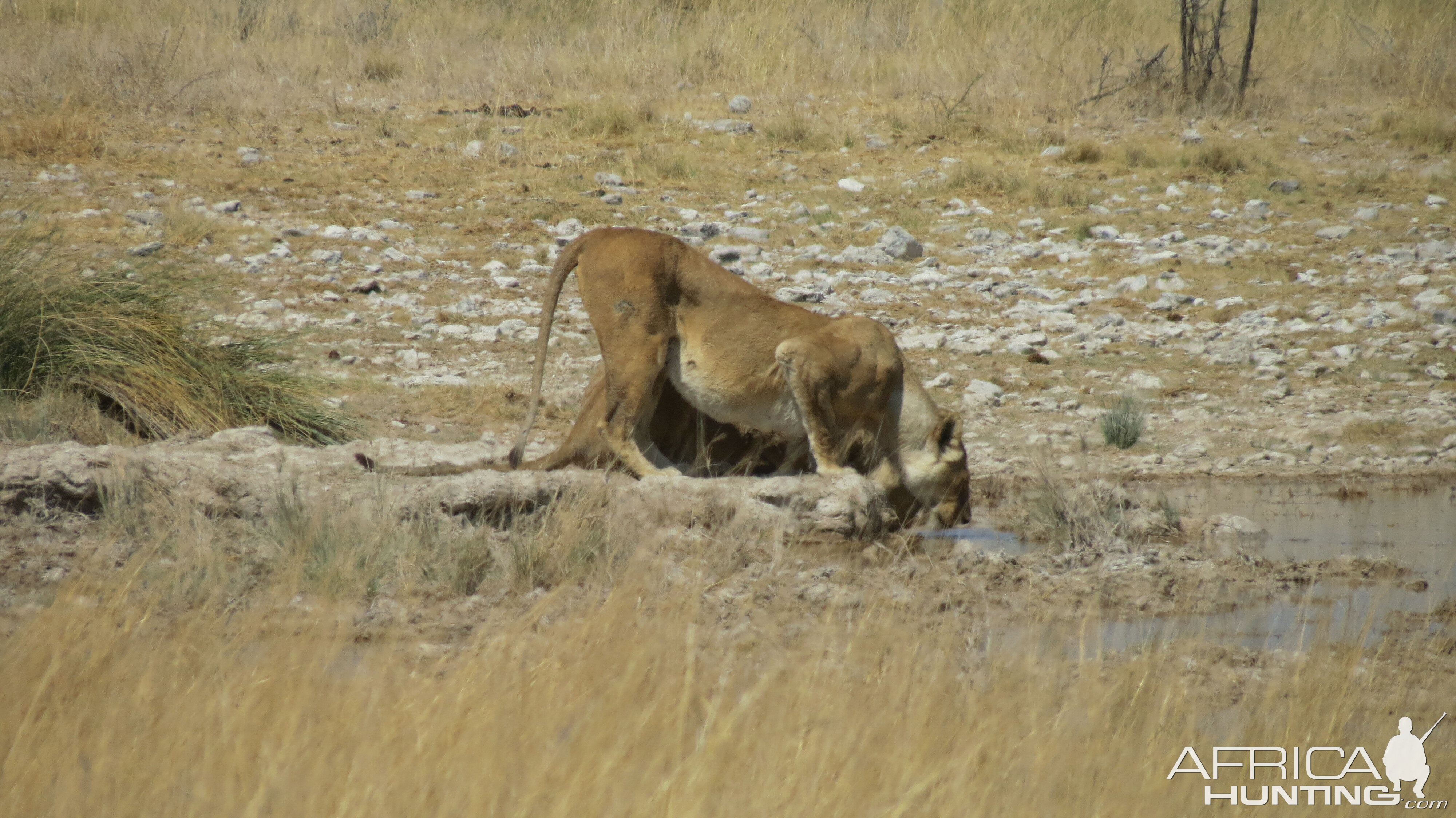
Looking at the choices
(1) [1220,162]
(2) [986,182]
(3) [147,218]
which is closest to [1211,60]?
(1) [1220,162]

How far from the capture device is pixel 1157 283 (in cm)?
1198

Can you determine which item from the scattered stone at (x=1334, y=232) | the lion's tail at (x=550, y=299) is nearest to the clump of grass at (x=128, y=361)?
the lion's tail at (x=550, y=299)

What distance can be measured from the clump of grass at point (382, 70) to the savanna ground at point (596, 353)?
5 centimetres

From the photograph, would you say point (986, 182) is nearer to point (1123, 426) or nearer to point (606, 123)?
point (606, 123)

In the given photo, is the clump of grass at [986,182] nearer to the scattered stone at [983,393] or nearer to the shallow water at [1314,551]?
the scattered stone at [983,393]

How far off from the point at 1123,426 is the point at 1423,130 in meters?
10.5

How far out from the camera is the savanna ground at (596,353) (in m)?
3.44

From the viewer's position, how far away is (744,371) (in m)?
6.79

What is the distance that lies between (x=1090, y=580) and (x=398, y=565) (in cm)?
305

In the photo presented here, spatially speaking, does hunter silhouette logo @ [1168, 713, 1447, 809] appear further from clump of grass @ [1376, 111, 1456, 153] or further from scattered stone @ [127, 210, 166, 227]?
clump of grass @ [1376, 111, 1456, 153]

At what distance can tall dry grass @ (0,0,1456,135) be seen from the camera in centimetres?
1723

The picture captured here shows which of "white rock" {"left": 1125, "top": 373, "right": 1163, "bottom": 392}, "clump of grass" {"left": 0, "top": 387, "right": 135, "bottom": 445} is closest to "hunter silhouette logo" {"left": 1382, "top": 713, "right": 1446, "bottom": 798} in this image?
"clump of grass" {"left": 0, "top": 387, "right": 135, "bottom": 445}

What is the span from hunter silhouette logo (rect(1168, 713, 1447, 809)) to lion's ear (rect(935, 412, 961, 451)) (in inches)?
128

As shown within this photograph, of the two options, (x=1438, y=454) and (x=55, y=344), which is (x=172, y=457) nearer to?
(x=55, y=344)
